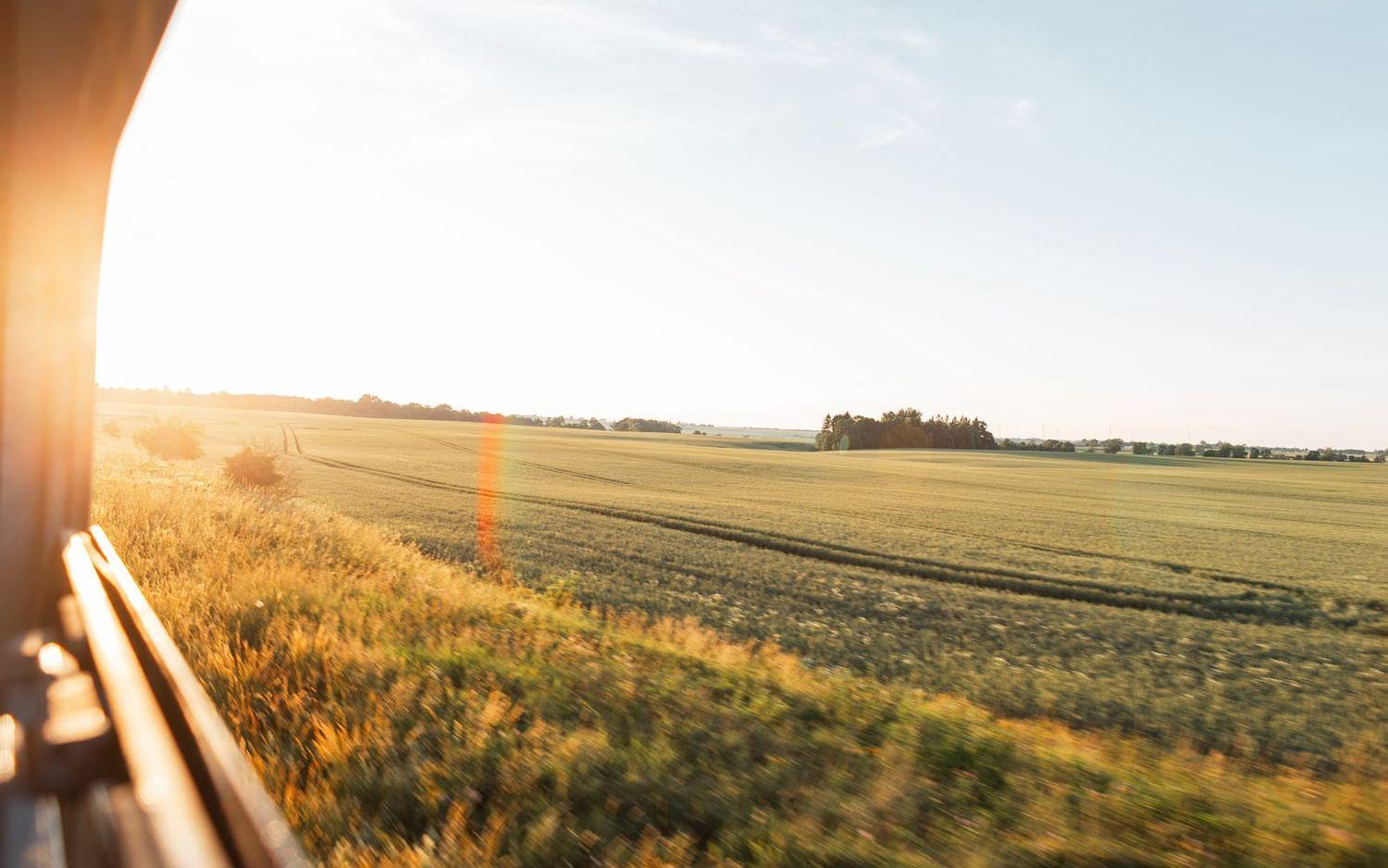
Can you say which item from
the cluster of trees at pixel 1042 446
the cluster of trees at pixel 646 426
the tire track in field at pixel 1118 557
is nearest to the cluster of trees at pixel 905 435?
the cluster of trees at pixel 1042 446

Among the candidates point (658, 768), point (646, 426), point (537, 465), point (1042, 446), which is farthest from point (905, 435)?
point (658, 768)

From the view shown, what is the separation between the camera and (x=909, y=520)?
32781mm

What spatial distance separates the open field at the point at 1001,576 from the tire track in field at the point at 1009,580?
0.27ft

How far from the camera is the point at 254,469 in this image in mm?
29891

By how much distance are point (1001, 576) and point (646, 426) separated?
4623 inches

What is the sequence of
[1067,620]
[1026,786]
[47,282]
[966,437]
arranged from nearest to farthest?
[47,282], [1026,786], [1067,620], [966,437]

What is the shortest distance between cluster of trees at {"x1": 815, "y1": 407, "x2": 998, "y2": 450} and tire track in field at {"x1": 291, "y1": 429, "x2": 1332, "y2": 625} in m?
85.6

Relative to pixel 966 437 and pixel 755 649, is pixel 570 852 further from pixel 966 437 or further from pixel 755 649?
pixel 966 437

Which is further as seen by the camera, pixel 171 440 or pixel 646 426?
pixel 646 426

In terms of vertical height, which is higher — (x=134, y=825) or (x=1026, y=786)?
(x=134, y=825)

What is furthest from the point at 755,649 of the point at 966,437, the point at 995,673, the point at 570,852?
the point at 966,437

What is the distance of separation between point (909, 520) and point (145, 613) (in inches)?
1276

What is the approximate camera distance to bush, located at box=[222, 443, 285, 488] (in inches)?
1162

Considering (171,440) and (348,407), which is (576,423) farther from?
(171,440)
